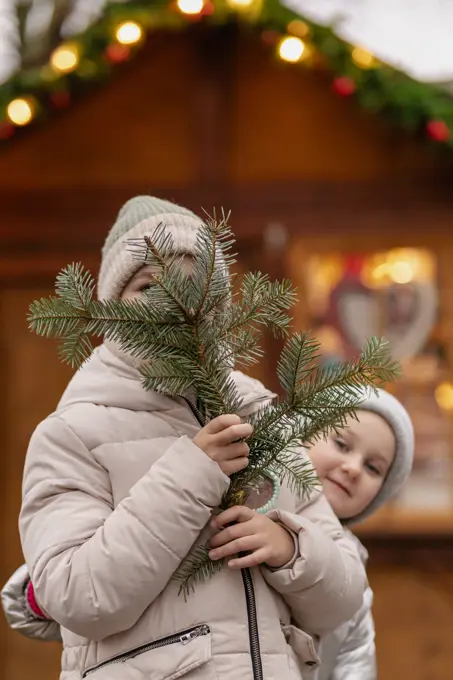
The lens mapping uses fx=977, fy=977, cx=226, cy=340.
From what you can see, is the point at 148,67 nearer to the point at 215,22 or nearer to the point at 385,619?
the point at 215,22

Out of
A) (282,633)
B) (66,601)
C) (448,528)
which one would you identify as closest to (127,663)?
(66,601)

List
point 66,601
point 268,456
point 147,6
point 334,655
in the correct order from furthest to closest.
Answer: point 147,6 → point 334,655 → point 268,456 → point 66,601

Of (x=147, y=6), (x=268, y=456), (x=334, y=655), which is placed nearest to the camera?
(x=268, y=456)

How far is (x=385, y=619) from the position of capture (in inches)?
182

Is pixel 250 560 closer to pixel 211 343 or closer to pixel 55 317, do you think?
pixel 211 343

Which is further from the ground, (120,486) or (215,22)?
(215,22)

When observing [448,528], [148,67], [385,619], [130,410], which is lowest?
[130,410]

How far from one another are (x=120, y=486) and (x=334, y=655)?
816mm

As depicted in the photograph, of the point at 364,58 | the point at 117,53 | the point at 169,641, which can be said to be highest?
the point at 117,53

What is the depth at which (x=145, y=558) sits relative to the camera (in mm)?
1430

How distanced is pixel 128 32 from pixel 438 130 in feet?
4.80

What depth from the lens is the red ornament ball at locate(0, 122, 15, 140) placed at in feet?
15.0

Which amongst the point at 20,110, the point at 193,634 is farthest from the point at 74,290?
the point at 20,110

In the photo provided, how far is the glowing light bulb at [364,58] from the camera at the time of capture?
169 inches
